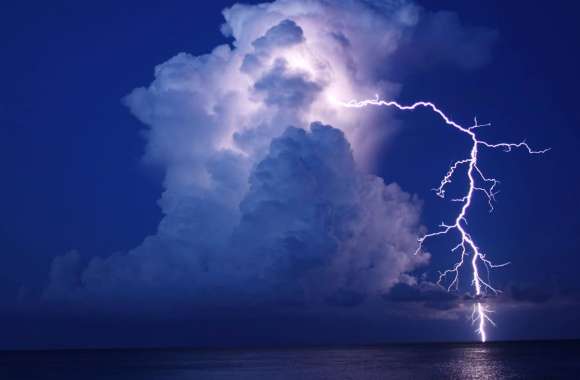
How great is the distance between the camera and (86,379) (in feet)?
238

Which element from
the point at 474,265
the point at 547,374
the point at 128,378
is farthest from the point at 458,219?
the point at 128,378

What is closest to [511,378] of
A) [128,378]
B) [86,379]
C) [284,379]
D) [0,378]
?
[284,379]

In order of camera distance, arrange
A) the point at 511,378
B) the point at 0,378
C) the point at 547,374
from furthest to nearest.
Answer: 1. the point at 0,378
2. the point at 547,374
3. the point at 511,378

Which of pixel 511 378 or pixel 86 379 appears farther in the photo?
pixel 86 379

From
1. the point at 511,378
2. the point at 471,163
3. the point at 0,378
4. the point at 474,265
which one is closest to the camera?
the point at 471,163

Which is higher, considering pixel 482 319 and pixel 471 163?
pixel 471 163

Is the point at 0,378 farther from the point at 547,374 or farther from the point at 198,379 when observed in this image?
the point at 547,374

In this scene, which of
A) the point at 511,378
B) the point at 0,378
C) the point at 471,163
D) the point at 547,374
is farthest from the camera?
the point at 0,378

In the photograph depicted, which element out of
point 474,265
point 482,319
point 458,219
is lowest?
point 482,319

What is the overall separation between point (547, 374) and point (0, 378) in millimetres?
63695

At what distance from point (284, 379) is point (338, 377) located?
6.15m

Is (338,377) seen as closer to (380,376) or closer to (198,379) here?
(380,376)

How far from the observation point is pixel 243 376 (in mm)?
71812

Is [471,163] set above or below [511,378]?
above
